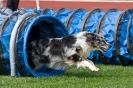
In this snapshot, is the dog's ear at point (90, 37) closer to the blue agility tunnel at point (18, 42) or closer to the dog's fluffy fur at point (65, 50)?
the dog's fluffy fur at point (65, 50)

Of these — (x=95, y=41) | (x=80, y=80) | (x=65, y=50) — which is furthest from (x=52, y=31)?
(x=80, y=80)

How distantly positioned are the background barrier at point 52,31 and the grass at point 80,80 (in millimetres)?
302

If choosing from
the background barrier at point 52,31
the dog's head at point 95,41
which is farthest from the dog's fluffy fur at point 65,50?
the background barrier at point 52,31

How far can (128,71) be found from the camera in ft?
27.6

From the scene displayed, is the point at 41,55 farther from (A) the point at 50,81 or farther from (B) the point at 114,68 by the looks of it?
(B) the point at 114,68

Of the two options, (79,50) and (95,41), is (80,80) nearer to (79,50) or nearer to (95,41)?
(79,50)

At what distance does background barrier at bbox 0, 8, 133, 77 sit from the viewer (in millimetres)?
7609

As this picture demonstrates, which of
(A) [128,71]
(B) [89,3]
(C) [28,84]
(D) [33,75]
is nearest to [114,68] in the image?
(A) [128,71]

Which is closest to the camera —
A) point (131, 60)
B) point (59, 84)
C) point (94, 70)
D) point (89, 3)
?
point (59, 84)

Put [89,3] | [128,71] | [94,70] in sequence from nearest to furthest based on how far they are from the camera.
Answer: [94,70]
[128,71]
[89,3]

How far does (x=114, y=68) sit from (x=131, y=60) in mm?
712

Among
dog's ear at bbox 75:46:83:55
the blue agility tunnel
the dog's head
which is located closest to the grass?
the blue agility tunnel

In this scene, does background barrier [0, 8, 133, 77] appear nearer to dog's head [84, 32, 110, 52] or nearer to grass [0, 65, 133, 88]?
grass [0, 65, 133, 88]

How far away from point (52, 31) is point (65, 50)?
1.04 meters
